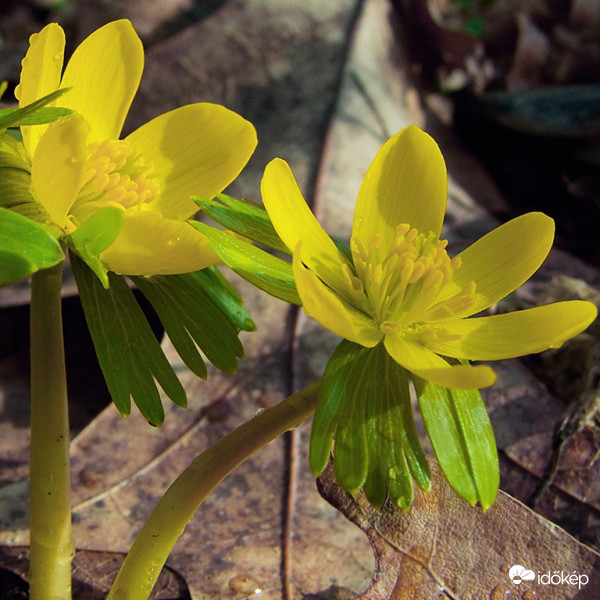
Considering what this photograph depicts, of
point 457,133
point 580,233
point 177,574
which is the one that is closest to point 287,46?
point 457,133

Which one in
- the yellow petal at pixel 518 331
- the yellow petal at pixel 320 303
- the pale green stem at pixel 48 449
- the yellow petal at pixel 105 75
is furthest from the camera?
the yellow petal at pixel 105 75

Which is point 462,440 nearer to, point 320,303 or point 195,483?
point 320,303

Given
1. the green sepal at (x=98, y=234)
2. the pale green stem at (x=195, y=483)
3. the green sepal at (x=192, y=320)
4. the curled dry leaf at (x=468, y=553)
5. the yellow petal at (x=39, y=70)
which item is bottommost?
the curled dry leaf at (x=468, y=553)

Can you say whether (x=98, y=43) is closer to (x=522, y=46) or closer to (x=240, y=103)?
(x=240, y=103)

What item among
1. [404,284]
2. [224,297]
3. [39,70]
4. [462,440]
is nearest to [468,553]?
[462,440]

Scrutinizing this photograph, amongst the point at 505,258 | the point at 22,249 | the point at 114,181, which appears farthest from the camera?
the point at 505,258

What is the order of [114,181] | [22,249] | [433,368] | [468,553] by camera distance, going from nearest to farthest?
[22,249] → [433,368] → [114,181] → [468,553]

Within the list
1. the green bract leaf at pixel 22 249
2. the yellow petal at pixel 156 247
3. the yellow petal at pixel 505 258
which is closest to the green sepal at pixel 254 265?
the yellow petal at pixel 156 247

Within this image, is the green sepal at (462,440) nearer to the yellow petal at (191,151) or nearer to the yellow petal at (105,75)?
the yellow petal at (191,151)
